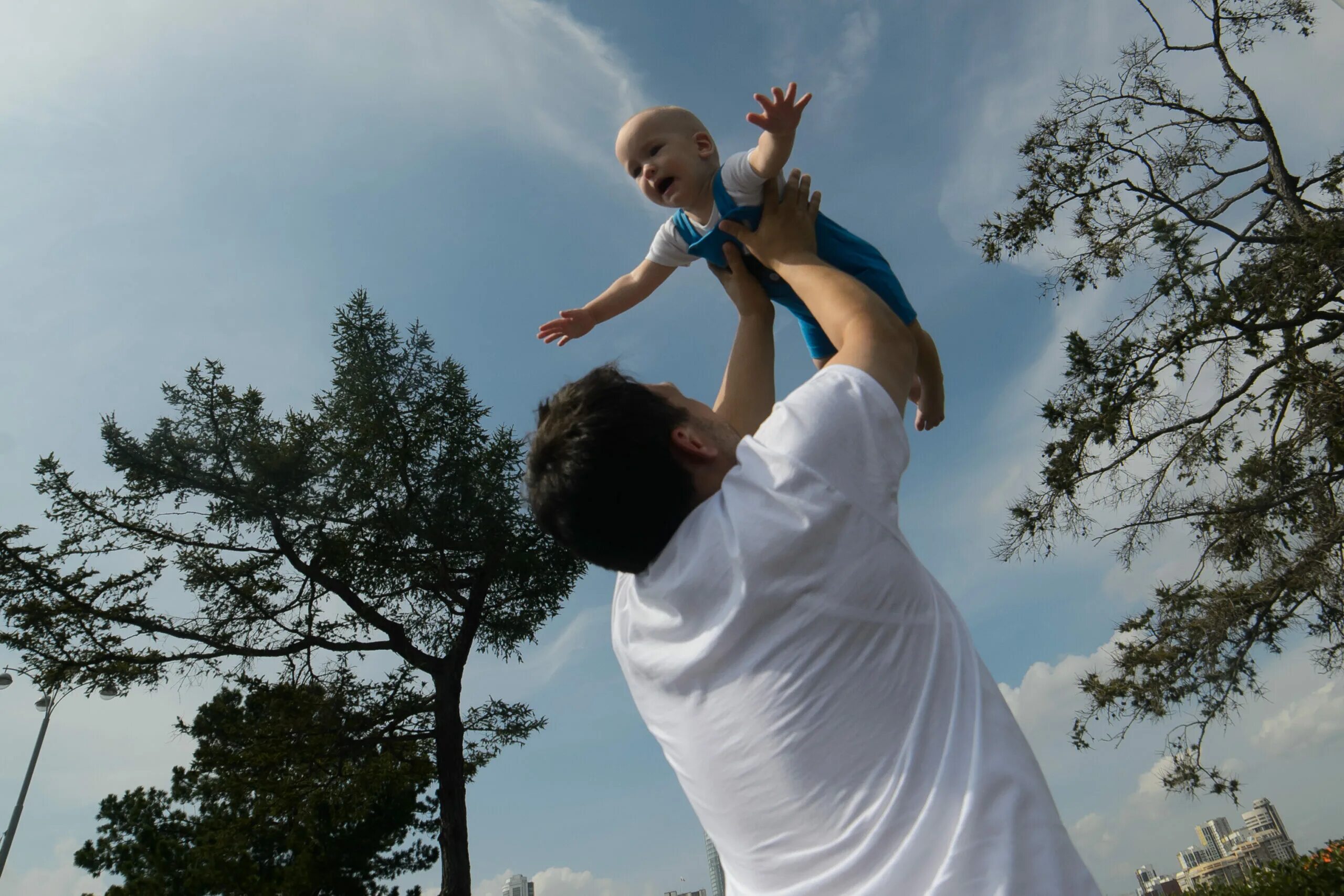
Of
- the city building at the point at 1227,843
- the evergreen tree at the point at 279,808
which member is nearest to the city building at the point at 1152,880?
the city building at the point at 1227,843

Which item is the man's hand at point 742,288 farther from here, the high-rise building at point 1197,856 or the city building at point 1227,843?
the high-rise building at point 1197,856

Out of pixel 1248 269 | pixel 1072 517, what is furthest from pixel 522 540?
pixel 1248 269

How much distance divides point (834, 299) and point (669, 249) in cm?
143

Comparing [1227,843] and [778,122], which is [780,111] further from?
[1227,843]

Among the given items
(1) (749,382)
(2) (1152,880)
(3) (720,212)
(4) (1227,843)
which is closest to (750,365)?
(1) (749,382)

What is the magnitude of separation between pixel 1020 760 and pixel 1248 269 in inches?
377

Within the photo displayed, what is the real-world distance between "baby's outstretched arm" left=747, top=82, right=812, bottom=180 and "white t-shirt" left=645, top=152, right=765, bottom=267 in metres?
0.07

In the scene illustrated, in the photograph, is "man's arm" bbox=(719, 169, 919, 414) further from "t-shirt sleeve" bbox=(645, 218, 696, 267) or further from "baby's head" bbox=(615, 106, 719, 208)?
"t-shirt sleeve" bbox=(645, 218, 696, 267)

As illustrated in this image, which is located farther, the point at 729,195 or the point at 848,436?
the point at 729,195

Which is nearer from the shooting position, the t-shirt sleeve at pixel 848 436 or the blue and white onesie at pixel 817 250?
the t-shirt sleeve at pixel 848 436

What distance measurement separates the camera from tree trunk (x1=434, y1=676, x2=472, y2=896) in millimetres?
9664

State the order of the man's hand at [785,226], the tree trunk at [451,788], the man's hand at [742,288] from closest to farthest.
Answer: the man's hand at [785,226]
the man's hand at [742,288]
the tree trunk at [451,788]

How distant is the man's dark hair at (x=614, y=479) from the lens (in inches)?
52.4

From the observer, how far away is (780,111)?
2.20 m
